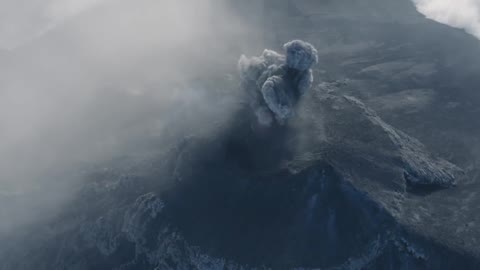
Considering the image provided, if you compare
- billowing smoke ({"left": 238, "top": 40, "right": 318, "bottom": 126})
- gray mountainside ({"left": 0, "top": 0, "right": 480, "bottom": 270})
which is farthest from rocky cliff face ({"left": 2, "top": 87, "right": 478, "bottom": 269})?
billowing smoke ({"left": 238, "top": 40, "right": 318, "bottom": 126})

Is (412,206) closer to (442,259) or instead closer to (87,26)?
(442,259)

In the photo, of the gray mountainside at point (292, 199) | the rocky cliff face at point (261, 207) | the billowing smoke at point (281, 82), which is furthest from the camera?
the billowing smoke at point (281, 82)

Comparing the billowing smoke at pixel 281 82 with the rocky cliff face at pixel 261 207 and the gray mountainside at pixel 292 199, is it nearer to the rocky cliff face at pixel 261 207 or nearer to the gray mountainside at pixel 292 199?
the gray mountainside at pixel 292 199

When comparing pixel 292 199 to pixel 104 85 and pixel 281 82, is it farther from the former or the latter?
pixel 104 85

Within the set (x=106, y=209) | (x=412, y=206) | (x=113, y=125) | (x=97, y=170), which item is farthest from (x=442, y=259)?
(x=113, y=125)

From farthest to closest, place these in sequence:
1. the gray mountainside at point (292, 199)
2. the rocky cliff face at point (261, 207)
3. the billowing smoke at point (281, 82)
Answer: the billowing smoke at point (281, 82) → the gray mountainside at point (292, 199) → the rocky cliff face at point (261, 207)

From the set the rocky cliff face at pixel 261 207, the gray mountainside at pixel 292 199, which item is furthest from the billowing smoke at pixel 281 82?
the rocky cliff face at pixel 261 207

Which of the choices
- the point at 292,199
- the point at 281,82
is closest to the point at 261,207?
the point at 292,199
